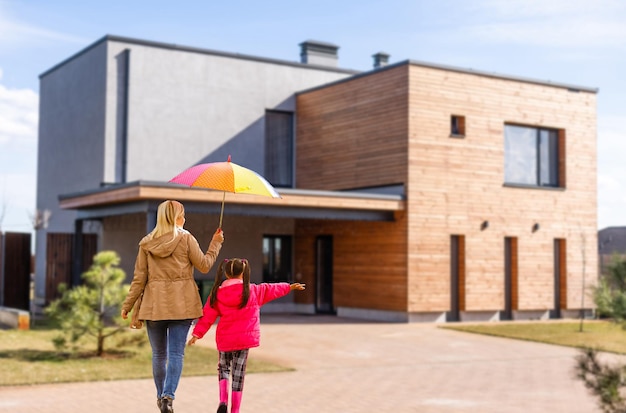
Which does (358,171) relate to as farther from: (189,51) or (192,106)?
(189,51)

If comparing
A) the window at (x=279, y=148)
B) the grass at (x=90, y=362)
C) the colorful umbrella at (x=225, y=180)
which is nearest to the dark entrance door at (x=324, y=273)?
the window at (x=279, y=148)

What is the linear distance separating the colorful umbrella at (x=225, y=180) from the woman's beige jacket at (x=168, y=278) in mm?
441

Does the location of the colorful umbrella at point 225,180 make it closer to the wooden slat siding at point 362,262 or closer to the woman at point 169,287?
the woman at point 169,287

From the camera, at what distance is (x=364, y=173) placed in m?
22.5

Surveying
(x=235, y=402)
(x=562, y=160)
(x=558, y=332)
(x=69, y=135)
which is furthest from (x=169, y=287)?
(x=69, y=135)

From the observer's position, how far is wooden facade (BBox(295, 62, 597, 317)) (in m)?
21.2

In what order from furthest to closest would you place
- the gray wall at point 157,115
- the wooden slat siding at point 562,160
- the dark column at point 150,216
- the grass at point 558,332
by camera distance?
the wooden slat siding at point 562,160
the gray wall at point 157,115
the dark column at point 150,216
the grass at point 558,332

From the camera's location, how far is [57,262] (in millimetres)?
21375

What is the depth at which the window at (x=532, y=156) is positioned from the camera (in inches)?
910

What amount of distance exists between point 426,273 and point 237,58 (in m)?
8.59

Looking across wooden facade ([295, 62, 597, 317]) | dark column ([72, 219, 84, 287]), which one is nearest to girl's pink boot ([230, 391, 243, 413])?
wooden facade ([295, 62, 597, 317])

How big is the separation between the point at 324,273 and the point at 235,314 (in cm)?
1674

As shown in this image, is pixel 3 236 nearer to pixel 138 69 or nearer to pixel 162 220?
pixel 138 69

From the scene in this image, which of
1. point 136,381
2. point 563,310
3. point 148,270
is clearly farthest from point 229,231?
point 148,270
